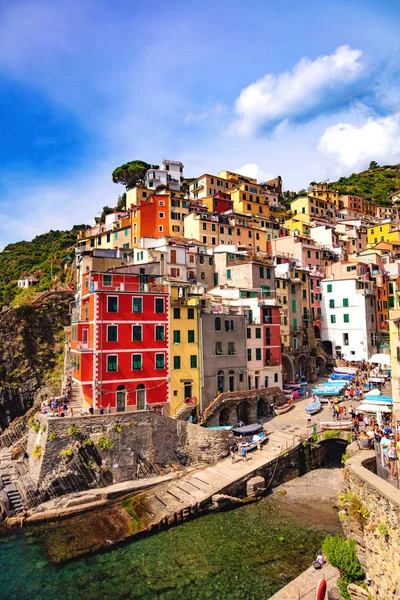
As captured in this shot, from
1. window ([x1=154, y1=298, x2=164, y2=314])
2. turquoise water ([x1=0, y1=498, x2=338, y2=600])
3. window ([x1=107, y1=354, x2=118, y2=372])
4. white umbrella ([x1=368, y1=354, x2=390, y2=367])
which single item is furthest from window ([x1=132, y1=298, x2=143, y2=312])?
white umbrella ([x1=368, y1=354, x2=390, y2=367])

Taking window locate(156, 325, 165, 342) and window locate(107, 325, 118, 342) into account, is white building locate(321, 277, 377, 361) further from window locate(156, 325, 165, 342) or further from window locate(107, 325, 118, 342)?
window locate(107, 325, 118, 342)

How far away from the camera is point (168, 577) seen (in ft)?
67.9

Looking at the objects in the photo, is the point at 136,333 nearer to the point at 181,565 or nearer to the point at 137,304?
the point at 137,304


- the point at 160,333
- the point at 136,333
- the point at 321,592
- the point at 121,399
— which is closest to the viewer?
the point at 321,592

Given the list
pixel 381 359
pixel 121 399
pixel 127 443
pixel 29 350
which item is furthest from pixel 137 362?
pixel 381 359

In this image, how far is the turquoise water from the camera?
776 inches

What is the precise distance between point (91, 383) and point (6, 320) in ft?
85.6

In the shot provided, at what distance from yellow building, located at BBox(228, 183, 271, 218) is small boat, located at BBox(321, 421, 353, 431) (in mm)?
53337

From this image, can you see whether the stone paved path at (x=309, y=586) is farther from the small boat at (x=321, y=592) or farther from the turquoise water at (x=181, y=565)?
the turquoise water at (x=181, y=565)

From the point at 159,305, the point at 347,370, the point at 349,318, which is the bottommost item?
the point at 347,370

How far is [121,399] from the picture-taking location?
3419cm

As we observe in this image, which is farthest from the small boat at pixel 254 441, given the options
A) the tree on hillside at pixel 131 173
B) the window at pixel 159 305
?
the tree on hillside at pixel 131 173

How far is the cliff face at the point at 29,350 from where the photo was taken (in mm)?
49062

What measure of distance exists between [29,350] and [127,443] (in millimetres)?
27237
